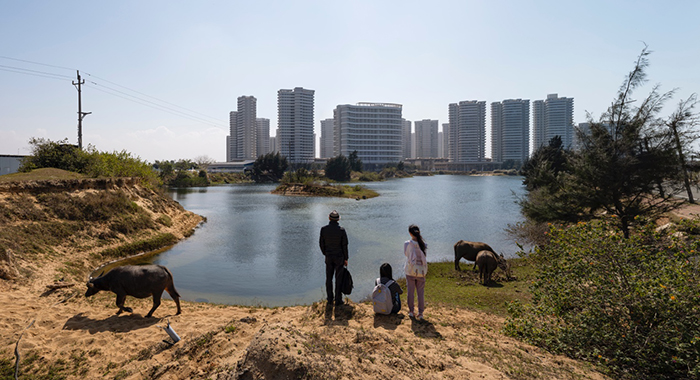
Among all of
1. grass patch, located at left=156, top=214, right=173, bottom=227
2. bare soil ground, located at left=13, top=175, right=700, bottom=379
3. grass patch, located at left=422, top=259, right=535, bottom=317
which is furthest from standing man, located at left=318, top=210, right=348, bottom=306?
grass patch, located at left=156, top=214, right=173, bottom=227

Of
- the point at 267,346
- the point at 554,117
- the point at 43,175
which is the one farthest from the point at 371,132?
the point at 267,346

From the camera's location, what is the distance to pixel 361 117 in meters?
178

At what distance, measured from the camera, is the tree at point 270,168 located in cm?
9875

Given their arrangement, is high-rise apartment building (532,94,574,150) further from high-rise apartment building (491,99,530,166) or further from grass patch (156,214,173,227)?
grass patch (156,214,173,227)

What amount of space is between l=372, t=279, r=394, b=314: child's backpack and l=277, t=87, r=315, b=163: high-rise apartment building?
557 ft

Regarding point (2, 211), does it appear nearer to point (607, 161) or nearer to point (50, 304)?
point (50, 304)

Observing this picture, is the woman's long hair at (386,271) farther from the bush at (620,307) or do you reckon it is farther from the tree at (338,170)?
the tree at (338,170)

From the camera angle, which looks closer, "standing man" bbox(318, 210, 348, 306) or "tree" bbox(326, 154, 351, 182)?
"standing man" bbox(318, 210, 348, 306)

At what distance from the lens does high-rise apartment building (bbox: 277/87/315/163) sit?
178 metres

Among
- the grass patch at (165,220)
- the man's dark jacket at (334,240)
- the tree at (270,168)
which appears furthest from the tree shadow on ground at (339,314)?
the tree at (270,168)

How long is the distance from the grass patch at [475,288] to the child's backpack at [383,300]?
10.8ft

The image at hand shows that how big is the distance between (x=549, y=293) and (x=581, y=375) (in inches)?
82.3

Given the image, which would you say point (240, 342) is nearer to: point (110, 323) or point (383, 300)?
point (383, 300)

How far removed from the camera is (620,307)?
6.36 meters
